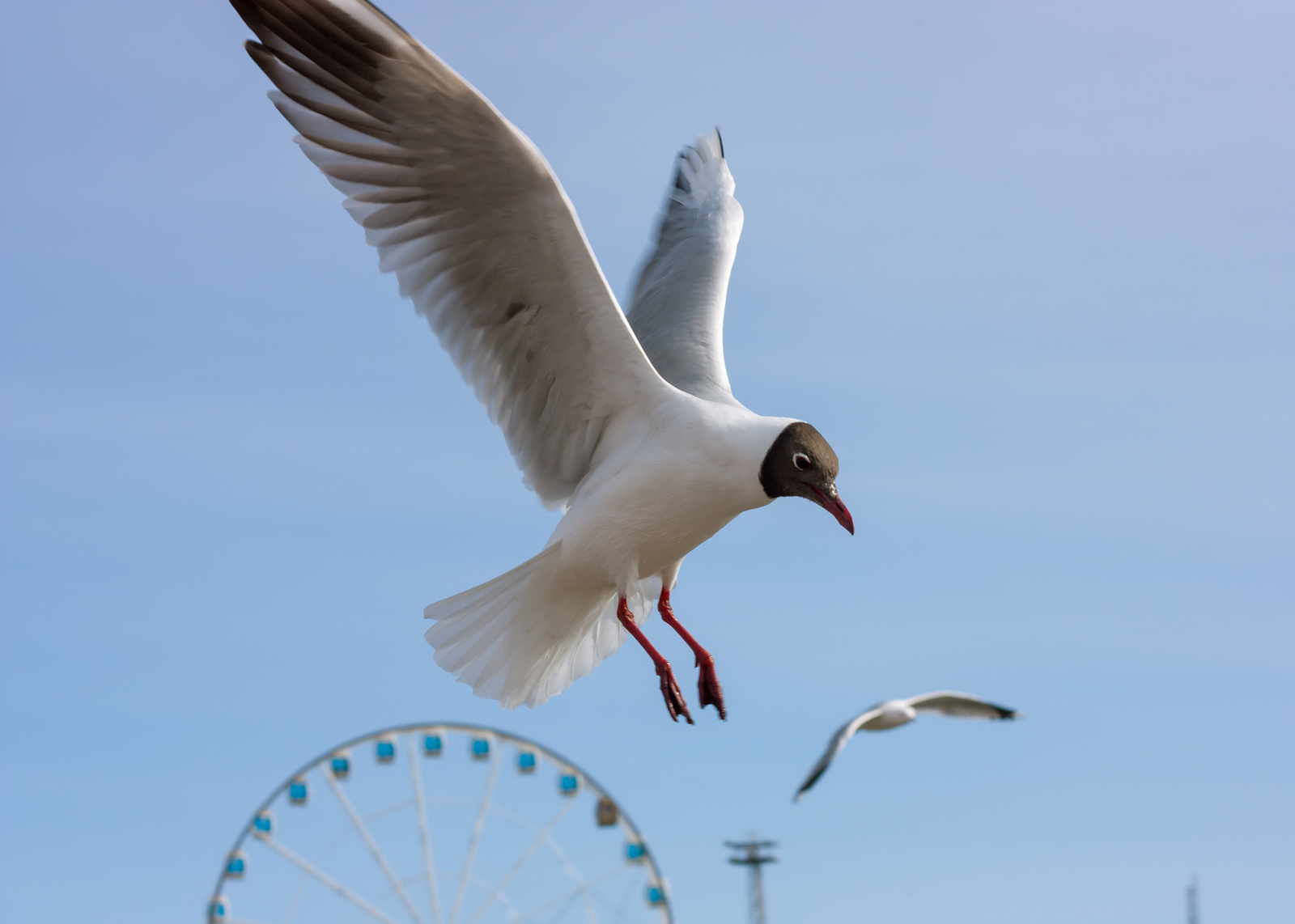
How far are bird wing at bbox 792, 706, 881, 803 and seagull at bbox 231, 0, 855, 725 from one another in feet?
8.45

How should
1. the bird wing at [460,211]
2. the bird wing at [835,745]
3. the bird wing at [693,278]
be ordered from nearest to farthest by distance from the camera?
the bird wing at [460,211]
the bird wing at [693,278]
the bird wing at [835,745]

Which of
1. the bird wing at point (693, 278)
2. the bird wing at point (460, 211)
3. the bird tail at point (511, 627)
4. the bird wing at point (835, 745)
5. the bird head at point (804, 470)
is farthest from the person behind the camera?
the bird wing at point (835, 745)

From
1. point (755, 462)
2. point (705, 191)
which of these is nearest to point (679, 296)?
point (705, 191)

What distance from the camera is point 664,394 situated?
5715 mm

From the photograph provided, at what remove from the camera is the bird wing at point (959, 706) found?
10.4 m

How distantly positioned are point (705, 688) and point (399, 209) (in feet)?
6.44

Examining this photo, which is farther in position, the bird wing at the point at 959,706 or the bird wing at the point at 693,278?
the bird wing at the point at 959,706

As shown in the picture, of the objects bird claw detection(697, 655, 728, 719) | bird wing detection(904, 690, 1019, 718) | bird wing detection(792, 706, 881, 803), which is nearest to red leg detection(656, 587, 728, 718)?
bird claw detection(697, 655, 728, 719)

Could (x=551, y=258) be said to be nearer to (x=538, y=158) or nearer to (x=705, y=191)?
(x=538, y=158)

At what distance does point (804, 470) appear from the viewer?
547cm

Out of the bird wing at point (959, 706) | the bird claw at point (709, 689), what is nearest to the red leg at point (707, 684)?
the bird claw at point (709, 689)

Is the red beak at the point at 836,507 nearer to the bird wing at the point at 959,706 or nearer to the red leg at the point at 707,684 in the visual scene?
the red leg at the point at 707,684

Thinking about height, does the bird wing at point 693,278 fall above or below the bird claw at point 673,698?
above

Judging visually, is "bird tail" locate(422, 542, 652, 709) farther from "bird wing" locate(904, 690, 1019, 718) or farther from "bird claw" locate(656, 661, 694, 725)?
"bird wing" locate(904, 690, 1019, 718)
